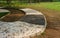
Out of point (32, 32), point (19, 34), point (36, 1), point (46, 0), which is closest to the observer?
point (19, 34)

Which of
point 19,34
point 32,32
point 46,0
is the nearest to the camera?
point 19,34

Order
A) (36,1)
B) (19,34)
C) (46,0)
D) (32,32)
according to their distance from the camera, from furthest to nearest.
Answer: (46,0) < (36,1) < (32,32) < (19,34)

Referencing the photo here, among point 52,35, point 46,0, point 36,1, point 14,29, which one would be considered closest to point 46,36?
point 52,35

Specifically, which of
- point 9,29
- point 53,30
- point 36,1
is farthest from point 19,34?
point 36,1

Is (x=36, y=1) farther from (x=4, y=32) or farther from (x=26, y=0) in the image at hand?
(x=4, y=32)

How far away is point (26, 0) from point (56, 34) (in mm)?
13346

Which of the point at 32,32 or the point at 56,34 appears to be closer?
the point at 32,32

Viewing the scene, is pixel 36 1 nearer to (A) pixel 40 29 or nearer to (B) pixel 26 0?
(B) pixel 26 0

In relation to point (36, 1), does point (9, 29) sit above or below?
above

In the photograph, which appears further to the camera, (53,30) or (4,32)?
(53,30)

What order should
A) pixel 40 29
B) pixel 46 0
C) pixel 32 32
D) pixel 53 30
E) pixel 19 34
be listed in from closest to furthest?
pixel 19 34, pixel 32 32, pixel 40 29, pixel 53 30, pixel 46 0

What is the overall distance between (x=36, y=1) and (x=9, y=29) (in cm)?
1318

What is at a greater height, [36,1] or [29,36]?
[29,36]

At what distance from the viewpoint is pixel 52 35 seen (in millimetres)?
5625
